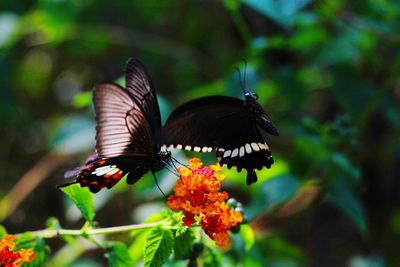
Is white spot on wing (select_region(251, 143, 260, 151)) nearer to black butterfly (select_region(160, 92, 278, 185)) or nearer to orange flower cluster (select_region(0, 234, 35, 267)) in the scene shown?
black butterfly (select_region(160, 92, 278, 185))

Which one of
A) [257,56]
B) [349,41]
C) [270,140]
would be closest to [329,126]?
[257,56]

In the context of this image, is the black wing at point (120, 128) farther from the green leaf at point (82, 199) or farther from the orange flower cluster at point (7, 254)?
the orange flower cluster at point (7, 254)

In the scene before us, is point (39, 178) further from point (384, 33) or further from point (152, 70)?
point (384, 33)

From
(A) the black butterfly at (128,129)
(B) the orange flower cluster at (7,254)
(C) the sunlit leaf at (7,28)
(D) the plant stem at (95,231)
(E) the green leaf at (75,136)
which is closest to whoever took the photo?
(B) the orange flower cluster at (7,254)

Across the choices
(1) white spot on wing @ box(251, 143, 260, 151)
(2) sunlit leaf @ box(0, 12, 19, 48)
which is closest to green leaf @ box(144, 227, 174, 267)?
(1) white spot on wing @ box(251, 143, 260, 151)

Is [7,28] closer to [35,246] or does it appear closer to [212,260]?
[35,246]

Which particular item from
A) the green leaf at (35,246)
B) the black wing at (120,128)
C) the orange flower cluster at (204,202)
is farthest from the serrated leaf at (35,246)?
the orange flower cluster at (204,202)
